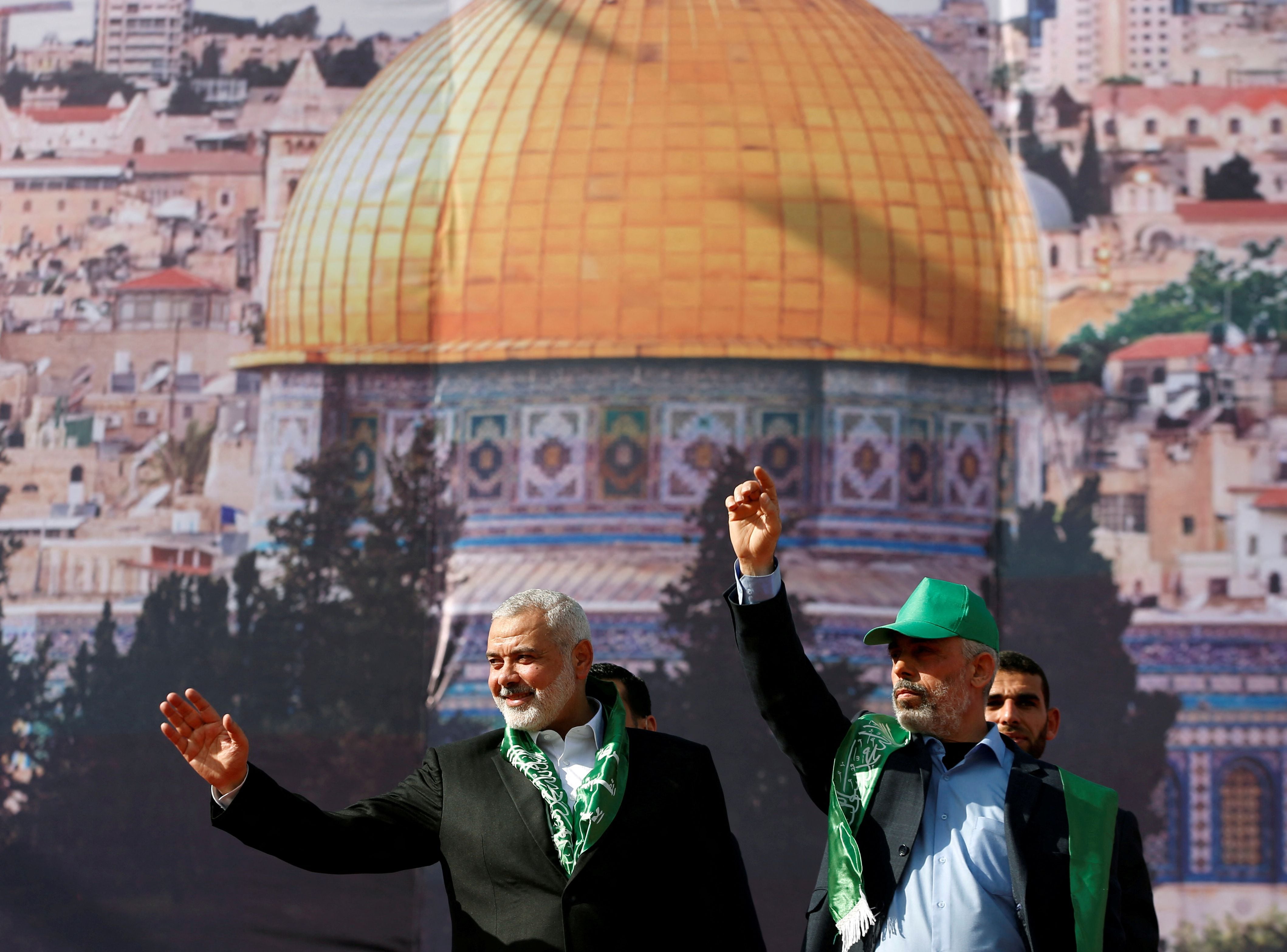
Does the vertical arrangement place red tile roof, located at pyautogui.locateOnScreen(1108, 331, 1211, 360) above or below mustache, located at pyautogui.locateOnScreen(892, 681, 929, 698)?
above

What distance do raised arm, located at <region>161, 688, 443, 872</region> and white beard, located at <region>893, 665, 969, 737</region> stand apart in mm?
958

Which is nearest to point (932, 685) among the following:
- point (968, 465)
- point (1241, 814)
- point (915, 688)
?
point (915, 688)

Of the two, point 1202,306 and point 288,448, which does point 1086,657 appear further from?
point 288,448

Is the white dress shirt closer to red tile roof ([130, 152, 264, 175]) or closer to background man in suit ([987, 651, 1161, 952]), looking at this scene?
background man in suit ([987, 651, 1161, 952])

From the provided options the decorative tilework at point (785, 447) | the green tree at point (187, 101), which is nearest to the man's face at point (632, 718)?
the decorative tilework at point (785, 447)

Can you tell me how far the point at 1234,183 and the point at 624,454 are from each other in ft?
Answer: 11.7

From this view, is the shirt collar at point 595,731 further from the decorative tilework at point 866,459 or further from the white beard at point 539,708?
the decorative tilework at point 866,459

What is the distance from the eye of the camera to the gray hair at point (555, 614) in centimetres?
362

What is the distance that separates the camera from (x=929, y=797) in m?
3.42

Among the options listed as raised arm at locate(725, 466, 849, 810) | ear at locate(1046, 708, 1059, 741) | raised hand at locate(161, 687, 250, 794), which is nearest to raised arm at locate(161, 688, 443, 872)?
raised hand at locate(161, 687, 250, 794)

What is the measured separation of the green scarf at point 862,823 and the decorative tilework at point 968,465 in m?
6.84

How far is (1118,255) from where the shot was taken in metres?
10.3

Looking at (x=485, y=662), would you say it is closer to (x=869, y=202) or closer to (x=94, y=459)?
(x=94, y=459)

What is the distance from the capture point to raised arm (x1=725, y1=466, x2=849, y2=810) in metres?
3.49
